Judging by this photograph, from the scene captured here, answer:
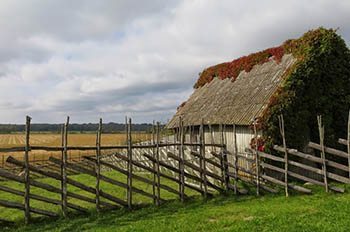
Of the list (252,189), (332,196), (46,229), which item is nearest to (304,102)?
(252,189)

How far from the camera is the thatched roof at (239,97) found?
19578 millimetres

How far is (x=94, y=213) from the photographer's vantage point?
12.2 m

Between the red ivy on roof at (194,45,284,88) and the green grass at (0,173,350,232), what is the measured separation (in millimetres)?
10501

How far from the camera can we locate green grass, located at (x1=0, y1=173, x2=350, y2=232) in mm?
9672

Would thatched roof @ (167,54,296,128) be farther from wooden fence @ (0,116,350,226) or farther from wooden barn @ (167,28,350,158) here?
wooden fence @ (0,116,350,226)

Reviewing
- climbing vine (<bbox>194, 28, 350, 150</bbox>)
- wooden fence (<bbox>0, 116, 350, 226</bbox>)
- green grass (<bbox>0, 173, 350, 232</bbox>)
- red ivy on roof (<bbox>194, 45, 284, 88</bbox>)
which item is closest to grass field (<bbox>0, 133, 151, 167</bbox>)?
red ivy on roof (<bbox>194, 45, 284, 88</bbox>)

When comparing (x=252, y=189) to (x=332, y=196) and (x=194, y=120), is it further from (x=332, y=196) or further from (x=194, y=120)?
(x=194, y=120)

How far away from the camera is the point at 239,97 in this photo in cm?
2230

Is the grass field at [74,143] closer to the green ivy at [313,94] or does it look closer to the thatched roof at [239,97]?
the thatched roof at [239,97]

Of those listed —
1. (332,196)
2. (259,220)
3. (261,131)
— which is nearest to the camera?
(259,220)

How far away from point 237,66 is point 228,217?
1675 centimetres

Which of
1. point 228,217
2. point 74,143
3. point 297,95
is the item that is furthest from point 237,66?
point 74,143

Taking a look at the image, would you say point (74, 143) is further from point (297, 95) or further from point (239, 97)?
point (297, 95)

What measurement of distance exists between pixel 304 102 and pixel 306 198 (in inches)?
261
